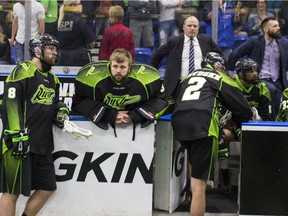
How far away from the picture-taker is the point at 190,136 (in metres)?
5.57

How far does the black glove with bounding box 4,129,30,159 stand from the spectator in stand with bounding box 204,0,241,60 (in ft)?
13.3

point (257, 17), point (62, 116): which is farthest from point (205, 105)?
point (257, 17)

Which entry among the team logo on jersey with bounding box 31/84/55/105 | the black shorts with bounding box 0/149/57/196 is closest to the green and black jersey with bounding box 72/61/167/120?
the team logo on jersey with bounding box 31/84/55/105

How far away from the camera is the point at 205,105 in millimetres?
5590

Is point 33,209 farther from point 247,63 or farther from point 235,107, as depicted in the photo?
point 247,63

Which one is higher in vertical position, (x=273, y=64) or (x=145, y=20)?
(x=145, y=20)

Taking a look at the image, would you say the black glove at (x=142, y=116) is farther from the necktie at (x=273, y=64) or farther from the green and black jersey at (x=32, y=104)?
the necktie at (x=273, y=64)

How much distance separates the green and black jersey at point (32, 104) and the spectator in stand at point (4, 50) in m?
3.36

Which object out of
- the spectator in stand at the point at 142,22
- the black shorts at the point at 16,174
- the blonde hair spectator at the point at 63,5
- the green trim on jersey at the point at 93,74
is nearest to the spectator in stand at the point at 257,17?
the spectator in stand at the point at 142,22

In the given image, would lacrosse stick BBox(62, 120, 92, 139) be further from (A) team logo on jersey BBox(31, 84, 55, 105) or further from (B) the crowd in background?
(B) the crowd in background

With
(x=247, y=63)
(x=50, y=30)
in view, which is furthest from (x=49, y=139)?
(x=50, y=30)

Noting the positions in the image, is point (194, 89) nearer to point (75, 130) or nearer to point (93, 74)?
point (93, 74)

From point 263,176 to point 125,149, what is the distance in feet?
4.05

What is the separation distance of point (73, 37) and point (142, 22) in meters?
0.94
